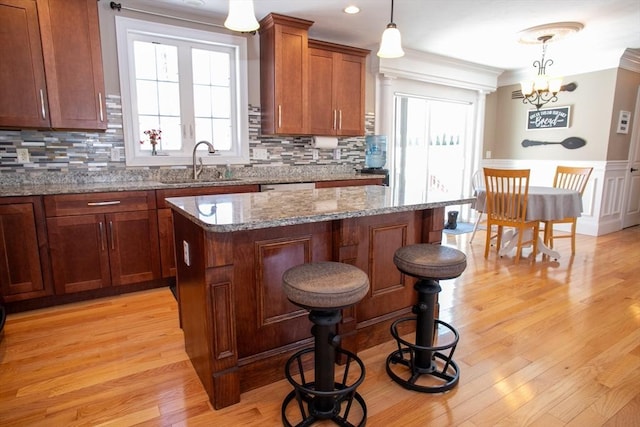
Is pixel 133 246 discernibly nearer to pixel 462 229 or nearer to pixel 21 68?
pixel 21 68

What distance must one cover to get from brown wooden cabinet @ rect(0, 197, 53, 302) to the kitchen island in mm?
1336

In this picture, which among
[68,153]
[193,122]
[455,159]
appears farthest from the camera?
[455,159]

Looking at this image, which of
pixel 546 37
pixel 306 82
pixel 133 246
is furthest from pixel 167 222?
pixel 546 37

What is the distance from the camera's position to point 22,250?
8.41ft

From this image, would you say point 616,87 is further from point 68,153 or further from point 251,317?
point 68,153

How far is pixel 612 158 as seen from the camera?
507cm

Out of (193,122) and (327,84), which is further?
(327,84)

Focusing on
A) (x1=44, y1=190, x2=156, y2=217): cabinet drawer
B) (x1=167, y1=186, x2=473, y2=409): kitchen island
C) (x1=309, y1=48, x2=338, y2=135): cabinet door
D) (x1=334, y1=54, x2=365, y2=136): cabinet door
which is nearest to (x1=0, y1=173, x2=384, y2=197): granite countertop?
(x1=44, y1=190, x2=156, y2=217): cabinet drawer

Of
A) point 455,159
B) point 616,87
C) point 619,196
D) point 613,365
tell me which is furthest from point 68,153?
point 619,196

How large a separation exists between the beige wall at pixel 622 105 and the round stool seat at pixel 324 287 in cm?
533

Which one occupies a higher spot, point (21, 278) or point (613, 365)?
point (21, 278)

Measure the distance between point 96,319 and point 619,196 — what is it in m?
6.66

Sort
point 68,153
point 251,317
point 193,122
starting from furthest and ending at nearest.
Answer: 1. point 193,122
2. point 68,153
3. point 251,317

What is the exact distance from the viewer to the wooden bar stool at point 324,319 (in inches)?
53.2
